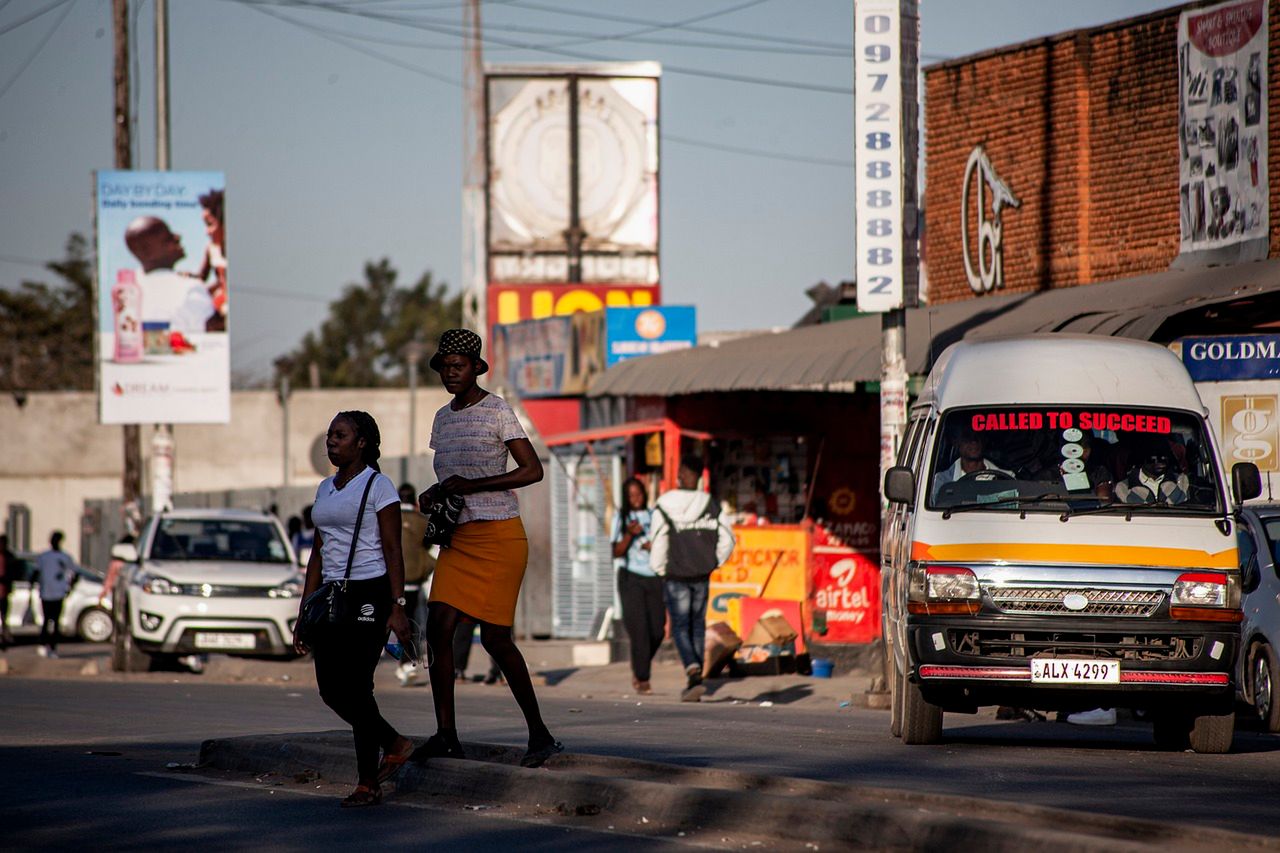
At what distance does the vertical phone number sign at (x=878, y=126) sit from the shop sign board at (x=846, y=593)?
5871mm

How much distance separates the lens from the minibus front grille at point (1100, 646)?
1042 cm

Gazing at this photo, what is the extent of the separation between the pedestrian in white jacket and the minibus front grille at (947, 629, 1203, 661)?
6406 millimetres

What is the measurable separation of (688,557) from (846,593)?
18.6ft

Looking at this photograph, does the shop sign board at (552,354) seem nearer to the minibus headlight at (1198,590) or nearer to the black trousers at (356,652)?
the minibus headlight at (1198,590)

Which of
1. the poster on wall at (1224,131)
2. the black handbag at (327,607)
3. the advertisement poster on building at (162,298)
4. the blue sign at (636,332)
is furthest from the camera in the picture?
the advertisement poster on building at (162,298)

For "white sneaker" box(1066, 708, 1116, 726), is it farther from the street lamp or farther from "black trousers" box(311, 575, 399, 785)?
the street lamp

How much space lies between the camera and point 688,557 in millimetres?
16719

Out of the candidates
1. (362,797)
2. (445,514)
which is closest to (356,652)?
(362,797)

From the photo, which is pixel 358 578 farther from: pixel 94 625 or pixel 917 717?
pixel 94 625

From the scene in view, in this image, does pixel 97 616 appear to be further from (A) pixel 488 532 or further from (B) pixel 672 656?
(A) pixel 488 532

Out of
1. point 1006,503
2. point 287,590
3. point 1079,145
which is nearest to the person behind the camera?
point 1006,503

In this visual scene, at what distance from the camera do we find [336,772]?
947 cm

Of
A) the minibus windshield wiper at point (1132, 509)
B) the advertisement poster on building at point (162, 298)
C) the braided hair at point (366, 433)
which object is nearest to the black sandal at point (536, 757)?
the braided hair at point (366, 433)

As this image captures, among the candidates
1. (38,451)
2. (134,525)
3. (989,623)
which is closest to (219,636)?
(134,525)
